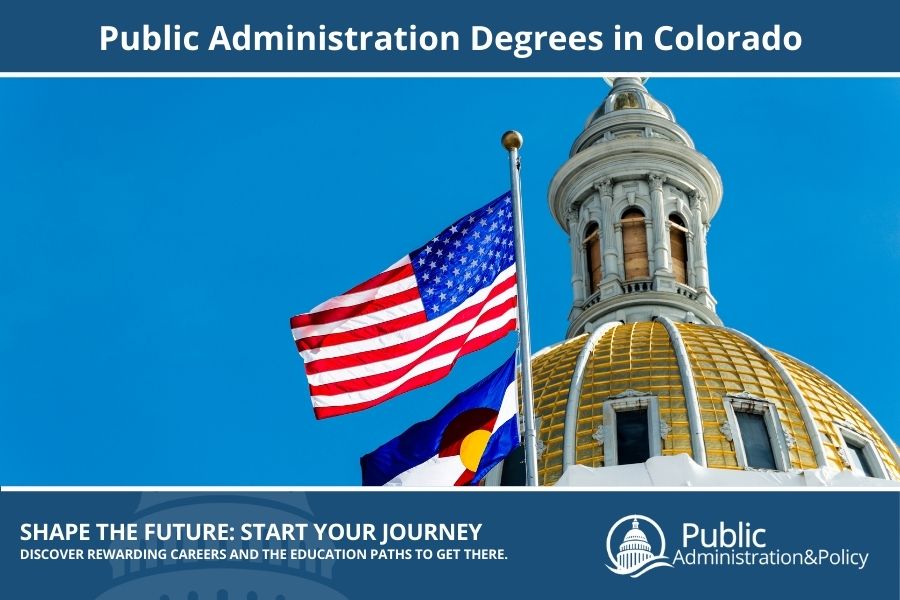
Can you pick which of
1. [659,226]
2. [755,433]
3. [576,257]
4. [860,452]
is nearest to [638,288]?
[659,226]

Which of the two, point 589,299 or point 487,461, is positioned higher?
point 589,299

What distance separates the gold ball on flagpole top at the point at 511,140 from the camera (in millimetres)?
36406

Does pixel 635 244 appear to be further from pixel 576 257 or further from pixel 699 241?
pixel 699 241

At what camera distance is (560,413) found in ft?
190

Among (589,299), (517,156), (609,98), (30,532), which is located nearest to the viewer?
(30,532)

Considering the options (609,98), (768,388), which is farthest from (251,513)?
(609,98)

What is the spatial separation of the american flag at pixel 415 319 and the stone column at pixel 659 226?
34.0m

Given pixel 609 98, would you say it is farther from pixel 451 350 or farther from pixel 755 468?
pixel 451 350

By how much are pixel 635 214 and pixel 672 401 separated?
53.4 ft

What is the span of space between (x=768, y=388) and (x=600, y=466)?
5.79 metres

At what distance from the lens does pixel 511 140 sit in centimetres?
3647

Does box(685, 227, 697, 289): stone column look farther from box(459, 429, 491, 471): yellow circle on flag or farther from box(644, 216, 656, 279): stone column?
box(459, 429, 491, 471): yellow circle on flag

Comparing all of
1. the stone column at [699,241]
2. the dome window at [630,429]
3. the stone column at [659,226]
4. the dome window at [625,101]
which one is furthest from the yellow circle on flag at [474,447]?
the dome window at [625,101]

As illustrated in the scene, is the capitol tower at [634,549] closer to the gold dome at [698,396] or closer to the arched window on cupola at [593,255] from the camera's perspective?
the gold dome at [698,396]
